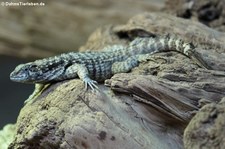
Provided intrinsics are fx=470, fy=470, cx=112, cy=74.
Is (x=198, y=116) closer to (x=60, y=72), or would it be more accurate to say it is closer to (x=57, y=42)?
(x=60, y=72)

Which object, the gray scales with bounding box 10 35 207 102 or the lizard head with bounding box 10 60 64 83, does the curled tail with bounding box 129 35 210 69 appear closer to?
the gray scales with bounding box 10 35 207 102

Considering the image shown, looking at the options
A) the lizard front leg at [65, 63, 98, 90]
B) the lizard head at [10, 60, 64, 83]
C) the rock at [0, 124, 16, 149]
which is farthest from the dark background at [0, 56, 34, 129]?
the lizard front leg at [65, 63, 98, 90]

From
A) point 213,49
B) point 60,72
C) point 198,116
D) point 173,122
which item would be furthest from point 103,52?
point 198,116

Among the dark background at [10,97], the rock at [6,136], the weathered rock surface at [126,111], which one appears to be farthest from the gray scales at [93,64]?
the dark background at [10,97]

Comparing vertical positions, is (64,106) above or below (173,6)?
below

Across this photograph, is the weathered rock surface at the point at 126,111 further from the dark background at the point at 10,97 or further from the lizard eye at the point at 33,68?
the dark background at the point at 10,97

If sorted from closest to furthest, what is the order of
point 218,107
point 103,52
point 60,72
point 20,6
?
point 218,107, point 60,72, point 103,52, point 20,6

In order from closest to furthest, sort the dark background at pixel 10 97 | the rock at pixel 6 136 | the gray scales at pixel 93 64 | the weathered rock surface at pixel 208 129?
the weathered rock surface at pixel 208 129 < the gray scales at pixel 93 64 < the rock at pixel 6 136 < the dark background at pixel 10 97
